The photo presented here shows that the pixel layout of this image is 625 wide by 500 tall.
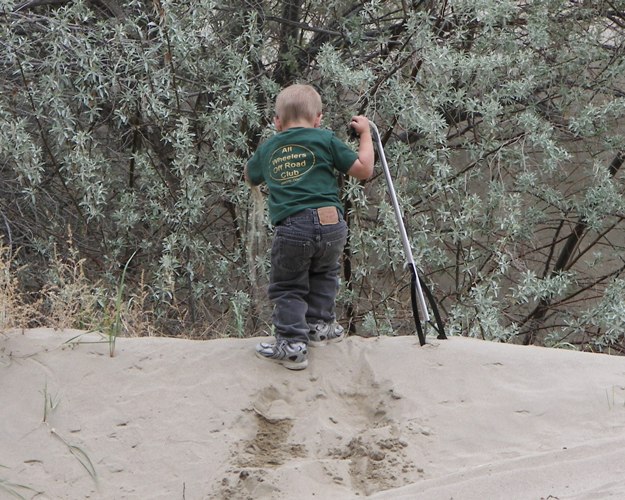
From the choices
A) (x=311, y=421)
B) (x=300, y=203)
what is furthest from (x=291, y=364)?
(x=300, y=203)

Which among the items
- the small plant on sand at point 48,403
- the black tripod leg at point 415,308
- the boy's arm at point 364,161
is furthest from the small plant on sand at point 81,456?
the boy's arm at point 364,161

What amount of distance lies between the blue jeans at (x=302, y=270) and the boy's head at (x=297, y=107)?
500 mm

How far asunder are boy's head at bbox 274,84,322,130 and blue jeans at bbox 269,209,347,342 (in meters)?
0.50

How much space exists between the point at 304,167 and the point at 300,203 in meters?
0.19

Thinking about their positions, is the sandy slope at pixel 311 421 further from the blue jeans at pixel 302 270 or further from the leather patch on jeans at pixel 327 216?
the leather patch on jeans at pixel 327 216

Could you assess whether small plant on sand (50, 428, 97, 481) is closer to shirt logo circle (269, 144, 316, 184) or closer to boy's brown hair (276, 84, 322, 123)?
shirt logo circle (269, 144, 316, 184)

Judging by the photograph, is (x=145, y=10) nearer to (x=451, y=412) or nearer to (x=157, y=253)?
(x=157, y=253)

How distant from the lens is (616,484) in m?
A: 3.44

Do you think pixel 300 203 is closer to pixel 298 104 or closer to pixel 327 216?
pixel 327 216

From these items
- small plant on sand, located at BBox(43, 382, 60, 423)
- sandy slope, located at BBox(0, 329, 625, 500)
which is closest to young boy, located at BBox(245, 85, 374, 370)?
sandy slope, located at BBox(0, 329, 625, 500)

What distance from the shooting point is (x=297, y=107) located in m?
4.80

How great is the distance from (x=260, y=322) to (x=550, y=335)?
2288 mm

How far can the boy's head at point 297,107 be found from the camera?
15.7ft

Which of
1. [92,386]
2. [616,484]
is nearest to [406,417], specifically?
[616,484]
